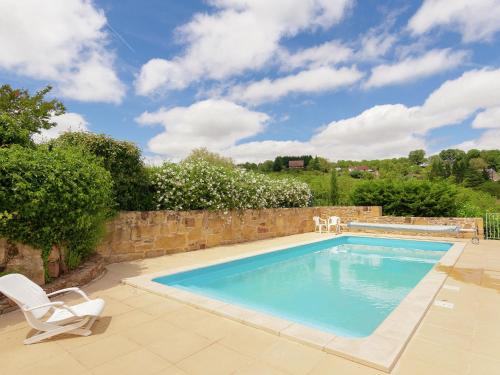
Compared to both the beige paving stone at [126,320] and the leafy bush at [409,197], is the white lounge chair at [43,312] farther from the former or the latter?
the leafy bush at [409,197]

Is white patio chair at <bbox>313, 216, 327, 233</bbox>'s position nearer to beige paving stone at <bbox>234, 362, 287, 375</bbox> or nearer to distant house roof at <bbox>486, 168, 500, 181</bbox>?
beige paving stone at <bbox>234, 362, 287, 375</bbox>

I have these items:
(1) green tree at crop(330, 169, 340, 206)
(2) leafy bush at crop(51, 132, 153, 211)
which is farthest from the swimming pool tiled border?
(1) green tree at crop(330, 169, 340, 206)

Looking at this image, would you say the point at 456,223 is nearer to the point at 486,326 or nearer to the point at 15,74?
the point at 486,326

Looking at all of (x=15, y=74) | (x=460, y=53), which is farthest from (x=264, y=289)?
(x=460, y=53)

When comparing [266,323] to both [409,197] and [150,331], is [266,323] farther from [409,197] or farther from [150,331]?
[409,197]

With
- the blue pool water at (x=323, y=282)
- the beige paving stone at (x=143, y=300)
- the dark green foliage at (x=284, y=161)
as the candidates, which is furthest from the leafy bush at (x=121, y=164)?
the dark green foliage at (x=284, y=161)

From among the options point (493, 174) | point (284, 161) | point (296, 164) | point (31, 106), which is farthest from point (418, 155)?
point (31, 106)

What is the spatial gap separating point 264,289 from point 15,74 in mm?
10956

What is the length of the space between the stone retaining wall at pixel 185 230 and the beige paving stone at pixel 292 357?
5354 mm

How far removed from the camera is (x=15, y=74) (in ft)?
33.2

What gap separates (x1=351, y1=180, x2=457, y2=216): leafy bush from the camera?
1262 cm

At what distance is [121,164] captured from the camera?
7.37 meters

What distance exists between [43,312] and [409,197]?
13.6 m

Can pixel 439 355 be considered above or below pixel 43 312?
below
